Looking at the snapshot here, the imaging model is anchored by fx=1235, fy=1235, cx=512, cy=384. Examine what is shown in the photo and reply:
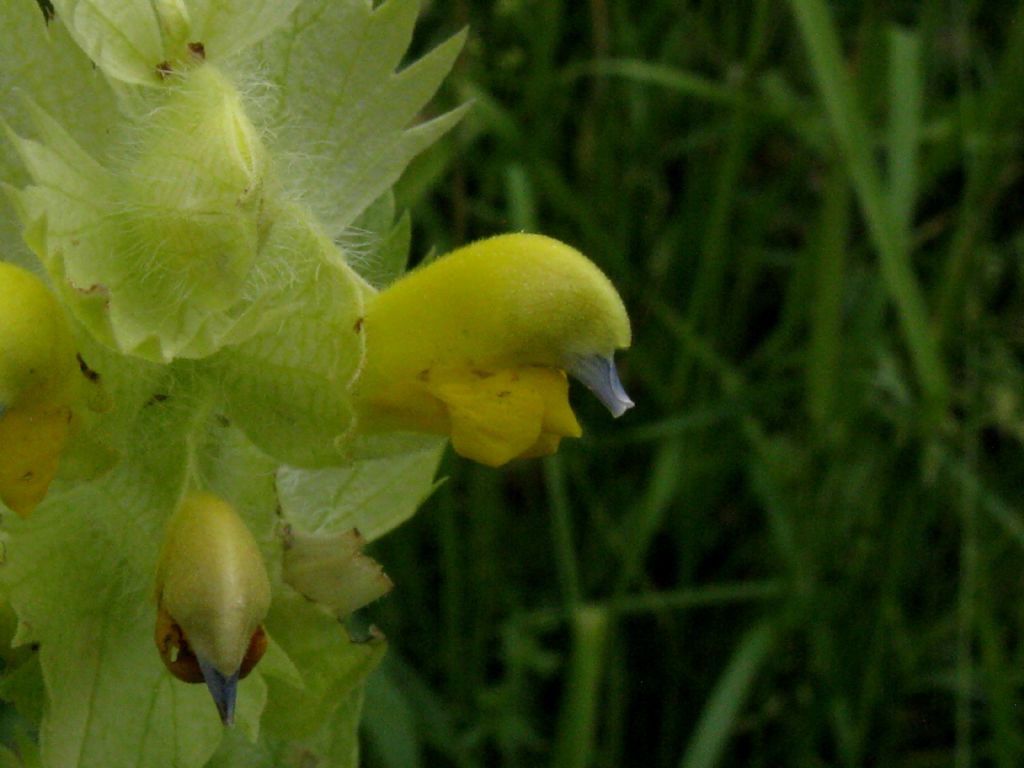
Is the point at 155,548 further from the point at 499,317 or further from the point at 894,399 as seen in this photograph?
the point at 894,399

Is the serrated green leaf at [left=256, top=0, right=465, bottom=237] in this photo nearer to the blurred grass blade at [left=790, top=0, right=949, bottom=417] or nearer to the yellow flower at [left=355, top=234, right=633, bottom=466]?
the yellow flower at [left=355, top=234, right=633, bottom=466]

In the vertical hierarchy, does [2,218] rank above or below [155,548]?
above

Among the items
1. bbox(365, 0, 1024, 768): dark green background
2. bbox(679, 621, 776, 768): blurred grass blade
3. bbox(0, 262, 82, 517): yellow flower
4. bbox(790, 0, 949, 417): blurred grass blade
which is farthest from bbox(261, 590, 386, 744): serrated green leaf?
bbox(790, 0, 949, 417): blurred grass blade

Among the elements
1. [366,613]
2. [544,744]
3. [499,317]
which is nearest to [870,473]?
[544,744]

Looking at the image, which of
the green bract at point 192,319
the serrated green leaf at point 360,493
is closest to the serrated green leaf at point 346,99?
the green bract at point 192,319

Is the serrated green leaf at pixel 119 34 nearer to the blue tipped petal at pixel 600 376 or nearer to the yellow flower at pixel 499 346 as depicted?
the yellow flower at pixel 499 346
